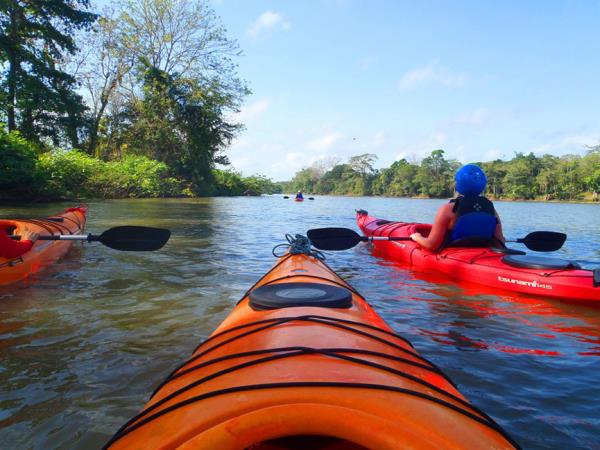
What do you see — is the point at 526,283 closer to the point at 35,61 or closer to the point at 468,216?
the point at 468,216

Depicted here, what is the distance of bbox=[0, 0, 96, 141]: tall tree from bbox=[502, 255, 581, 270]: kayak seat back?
18.5 metres

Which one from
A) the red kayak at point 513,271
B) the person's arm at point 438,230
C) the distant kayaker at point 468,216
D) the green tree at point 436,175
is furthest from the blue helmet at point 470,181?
the green tree at point 436,175

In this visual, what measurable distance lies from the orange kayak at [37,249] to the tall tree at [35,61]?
524 inches

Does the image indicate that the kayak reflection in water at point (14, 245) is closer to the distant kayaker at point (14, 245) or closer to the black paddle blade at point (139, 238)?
the distant kayaker at point (14, 245)

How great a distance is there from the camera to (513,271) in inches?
176

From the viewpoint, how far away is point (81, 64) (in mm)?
26969

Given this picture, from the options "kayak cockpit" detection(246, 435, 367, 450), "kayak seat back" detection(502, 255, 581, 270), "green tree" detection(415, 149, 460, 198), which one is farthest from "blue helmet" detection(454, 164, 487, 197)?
"green tree" detection(415, 149, 460, 198)

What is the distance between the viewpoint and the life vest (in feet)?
16.2

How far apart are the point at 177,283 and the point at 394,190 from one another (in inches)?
2997

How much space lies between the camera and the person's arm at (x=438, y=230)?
504 centimetres

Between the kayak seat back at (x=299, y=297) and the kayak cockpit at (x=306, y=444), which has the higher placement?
the kayak seat back at (x=299, y=297)

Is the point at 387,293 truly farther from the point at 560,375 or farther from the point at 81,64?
the point at 81,64

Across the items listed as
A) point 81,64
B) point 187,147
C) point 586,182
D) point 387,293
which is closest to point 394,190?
point 586,182

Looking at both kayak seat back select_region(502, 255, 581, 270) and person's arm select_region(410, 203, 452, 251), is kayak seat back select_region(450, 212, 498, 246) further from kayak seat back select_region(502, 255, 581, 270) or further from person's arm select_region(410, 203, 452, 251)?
kayak seat back select_region(502, 255, 581, 270)
